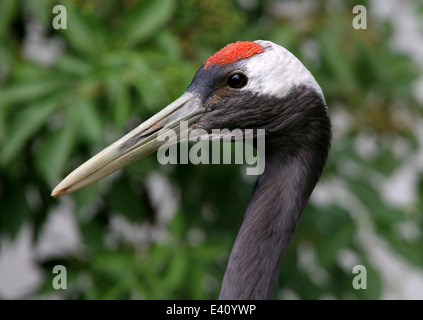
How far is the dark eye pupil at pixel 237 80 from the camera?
183cm

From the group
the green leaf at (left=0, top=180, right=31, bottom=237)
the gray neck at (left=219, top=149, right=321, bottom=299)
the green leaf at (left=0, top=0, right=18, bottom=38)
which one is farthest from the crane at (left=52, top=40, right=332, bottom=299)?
the green leaf at (left=0, top=180, right=31, bottom=237)

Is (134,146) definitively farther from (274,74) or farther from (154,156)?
(154,156)

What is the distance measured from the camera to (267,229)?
180 cm

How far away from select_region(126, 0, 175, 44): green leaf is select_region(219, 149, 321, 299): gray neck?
36.5 inches

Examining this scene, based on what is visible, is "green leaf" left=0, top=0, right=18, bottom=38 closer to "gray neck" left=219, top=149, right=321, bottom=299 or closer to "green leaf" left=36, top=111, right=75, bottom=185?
"green leaf" left=36, top=111, right=75, bottom=185

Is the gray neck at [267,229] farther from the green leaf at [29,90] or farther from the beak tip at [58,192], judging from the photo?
the green leaf at [29,90]

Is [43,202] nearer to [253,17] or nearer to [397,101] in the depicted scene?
[253,17]

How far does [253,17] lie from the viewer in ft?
10.2

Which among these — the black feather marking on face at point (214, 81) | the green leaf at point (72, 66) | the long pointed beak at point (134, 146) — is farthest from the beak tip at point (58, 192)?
the green leaf at point (72, 66)

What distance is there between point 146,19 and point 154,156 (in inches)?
21.2

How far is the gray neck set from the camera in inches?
70.3

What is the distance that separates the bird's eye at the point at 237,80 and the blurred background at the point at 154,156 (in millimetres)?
540

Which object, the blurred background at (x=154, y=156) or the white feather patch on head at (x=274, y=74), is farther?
the blurred background at (x=154, y=156)

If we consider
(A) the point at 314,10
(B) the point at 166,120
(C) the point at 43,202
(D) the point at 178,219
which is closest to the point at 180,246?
(D) the point at 178,219
